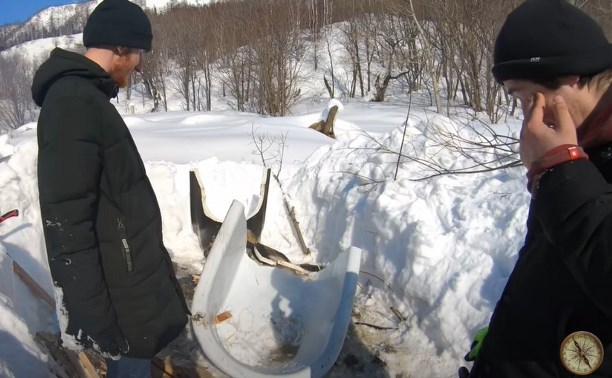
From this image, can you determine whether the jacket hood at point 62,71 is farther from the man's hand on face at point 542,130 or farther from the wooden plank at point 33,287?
the wooden plank at point 33,287

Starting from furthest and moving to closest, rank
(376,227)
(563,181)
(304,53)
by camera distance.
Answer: (304,53), (376,227), (563,181)

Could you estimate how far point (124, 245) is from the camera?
6.04 feet

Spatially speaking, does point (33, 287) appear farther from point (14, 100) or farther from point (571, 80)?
point (14, 100)

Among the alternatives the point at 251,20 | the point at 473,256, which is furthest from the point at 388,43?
the point at 473,256

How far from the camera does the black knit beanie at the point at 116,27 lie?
6.15ft

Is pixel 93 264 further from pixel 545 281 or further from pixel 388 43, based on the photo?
pixel 388 43


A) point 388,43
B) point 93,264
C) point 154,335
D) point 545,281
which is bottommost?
point 154,335

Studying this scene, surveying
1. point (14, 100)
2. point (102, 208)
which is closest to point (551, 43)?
point (102, 208)

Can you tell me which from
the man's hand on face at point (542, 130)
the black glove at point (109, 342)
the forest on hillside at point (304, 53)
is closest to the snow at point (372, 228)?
the black glove at point (109, 342)

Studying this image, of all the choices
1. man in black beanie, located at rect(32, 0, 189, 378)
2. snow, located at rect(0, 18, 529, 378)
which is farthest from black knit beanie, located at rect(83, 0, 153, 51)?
snow, located at rect(0, 18, 529, 378)

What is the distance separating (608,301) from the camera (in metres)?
0.87

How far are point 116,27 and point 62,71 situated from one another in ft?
0.96

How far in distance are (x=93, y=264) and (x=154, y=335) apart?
427 mm

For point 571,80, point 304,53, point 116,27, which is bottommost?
point 571,80
